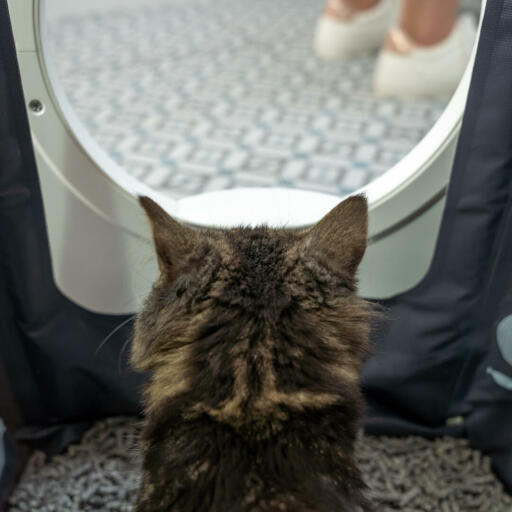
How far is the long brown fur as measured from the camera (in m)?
0.83

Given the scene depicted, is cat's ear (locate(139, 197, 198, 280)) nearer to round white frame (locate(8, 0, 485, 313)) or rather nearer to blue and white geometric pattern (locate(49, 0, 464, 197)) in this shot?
round white frame (locate(8, 0, 485, 313))

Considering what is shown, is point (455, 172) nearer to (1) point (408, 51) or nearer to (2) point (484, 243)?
(2) point (484, 243)

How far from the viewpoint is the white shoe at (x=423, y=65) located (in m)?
3.47

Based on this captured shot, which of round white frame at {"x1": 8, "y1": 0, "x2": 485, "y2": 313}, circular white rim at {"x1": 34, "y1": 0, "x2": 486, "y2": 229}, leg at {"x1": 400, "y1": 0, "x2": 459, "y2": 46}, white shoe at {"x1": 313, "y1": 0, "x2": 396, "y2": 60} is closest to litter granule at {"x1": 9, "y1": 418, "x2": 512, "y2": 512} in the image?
round white frame at {"x1": 8, "y1": 0, "x2": 485, "y2": 313}

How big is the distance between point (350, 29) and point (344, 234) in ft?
11.3

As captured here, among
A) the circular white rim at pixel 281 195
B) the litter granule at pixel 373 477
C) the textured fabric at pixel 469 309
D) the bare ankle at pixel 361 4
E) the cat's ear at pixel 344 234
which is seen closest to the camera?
the cat's ear at pixel 344 234

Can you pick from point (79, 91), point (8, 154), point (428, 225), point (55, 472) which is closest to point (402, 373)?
point (428, 225)

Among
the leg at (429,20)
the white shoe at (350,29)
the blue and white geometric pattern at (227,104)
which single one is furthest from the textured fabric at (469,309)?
the white shoe at (350,29)

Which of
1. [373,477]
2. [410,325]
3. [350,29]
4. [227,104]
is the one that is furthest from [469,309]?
[350,29]

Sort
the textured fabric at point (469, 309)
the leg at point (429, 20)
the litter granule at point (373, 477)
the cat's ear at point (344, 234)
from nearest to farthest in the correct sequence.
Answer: the cat's ear at point (344, 234) → the textured fabric at point (469, 309) → the litter granule at point (373, 477) → the leg at point (429, 20)

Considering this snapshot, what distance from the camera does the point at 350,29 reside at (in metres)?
4.04

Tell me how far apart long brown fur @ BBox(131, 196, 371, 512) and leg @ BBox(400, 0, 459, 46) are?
292 cm

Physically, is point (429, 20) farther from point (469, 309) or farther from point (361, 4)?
point (469, 309)

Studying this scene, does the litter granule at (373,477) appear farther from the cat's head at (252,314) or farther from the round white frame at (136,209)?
the cat's head at (252,314)
